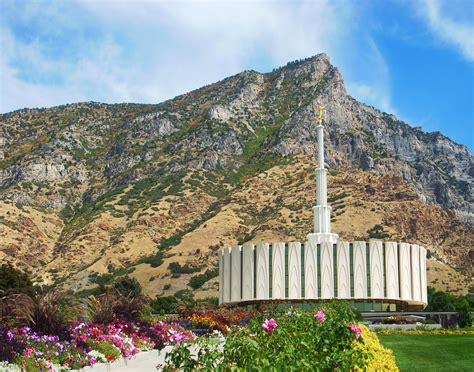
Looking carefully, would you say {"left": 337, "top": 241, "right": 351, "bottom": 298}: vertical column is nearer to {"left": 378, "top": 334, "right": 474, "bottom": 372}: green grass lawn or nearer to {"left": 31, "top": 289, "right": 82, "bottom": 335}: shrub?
{"left": 378, "top": 334, "right": 474, "bottom": 372}: green grass lawn

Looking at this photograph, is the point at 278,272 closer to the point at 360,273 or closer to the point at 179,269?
the point at 360,273

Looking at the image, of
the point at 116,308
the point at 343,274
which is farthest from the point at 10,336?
the point at 343,274

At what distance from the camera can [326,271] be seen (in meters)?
69.1

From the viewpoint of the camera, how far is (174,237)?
11969 cm

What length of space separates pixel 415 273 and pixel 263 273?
15667 millimetres

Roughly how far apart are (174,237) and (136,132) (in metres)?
51.8

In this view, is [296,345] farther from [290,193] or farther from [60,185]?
[60,185]

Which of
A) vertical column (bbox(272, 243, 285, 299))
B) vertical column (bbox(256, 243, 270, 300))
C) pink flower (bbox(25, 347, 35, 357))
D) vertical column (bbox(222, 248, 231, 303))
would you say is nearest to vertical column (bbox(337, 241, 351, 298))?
vertical column (bbox(272, 243, 285, 299))

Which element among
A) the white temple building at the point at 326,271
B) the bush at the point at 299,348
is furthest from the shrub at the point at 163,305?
the bush at the point at 299,348

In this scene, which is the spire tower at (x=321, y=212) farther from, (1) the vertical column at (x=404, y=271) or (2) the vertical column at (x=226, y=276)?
(2) the vertical column at (x=226, y=276)

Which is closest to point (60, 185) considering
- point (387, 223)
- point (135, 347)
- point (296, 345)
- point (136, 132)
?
point (136, 132)

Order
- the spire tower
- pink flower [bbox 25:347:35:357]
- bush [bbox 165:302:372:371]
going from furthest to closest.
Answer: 1. the spire tower
2. pink flower [bbox 25:347:35:357]
3. bush [bbox 165:302:372:371]

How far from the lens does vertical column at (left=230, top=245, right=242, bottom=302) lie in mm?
72875

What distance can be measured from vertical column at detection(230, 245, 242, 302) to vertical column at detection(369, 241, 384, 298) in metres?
13.3
